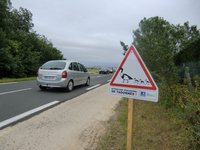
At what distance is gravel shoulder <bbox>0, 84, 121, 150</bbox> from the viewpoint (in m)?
2.63

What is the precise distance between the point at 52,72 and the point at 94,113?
3.84 m

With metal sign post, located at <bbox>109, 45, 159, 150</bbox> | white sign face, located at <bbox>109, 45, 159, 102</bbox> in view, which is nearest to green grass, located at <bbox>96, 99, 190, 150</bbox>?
metal sign post, located at <bbox>109, 45, 159, 150</bbox>

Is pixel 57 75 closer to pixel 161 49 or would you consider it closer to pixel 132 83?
pixel 161 49

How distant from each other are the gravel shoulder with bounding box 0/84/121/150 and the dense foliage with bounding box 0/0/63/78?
14.2 m

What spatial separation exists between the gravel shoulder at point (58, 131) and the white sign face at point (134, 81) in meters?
1.25

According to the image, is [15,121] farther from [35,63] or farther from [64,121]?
[35,63]

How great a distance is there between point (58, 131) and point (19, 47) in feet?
63.2

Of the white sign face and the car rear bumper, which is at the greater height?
the white sign face

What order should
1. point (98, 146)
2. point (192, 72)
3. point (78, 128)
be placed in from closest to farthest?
point (98, 146)
point (78, 128)
point (192, 72)

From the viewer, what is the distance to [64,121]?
3.74 metres

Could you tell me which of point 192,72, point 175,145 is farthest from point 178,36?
point 175,145

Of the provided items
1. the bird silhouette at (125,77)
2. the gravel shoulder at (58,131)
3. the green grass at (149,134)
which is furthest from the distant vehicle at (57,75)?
the bird silhouette at (125,77)

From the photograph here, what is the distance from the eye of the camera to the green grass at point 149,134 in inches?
105

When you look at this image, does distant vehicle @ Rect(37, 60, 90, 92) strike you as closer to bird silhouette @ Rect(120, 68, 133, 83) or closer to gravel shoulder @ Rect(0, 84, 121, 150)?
gravel shoulder @ Rect(0, 84, 121, 150)
